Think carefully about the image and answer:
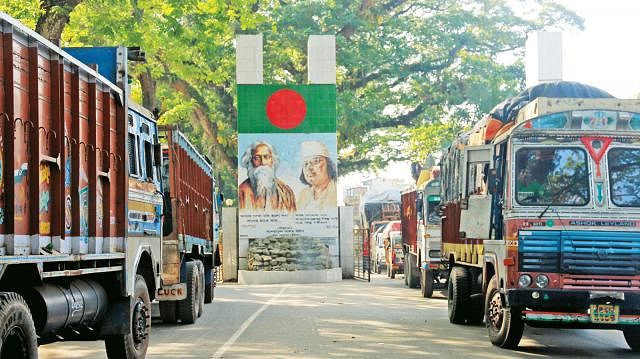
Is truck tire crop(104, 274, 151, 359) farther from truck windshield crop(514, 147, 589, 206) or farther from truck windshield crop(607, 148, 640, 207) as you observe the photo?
truck windshield crop(607, 148, 640, 207)

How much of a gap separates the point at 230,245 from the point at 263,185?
2941mm

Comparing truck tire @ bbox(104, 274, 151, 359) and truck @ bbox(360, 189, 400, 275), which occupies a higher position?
truck @ bbox(360, 189, 400, 275)

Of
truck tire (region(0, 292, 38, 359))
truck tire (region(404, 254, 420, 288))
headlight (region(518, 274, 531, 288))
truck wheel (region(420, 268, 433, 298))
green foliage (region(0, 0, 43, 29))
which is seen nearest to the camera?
truck tire (region(0, 292, 38, 359))

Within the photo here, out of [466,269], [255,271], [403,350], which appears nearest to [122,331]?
[403,350]

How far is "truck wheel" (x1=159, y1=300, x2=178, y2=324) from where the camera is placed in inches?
683

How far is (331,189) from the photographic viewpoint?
117ft

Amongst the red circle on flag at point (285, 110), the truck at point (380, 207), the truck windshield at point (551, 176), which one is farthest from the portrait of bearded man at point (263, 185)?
the truck windshield at point (551, 176)

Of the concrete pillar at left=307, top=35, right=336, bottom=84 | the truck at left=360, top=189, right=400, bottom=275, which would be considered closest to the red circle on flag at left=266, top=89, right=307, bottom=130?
the concrete pillar at left=307, top=35, right=336, bottom=84

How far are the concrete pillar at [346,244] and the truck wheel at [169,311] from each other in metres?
19.9

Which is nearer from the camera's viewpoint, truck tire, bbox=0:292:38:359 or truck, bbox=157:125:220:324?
truck tire, bbox=0:292:38:359

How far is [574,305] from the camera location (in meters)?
12.1

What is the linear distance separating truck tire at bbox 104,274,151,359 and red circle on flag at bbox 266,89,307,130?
936 inches

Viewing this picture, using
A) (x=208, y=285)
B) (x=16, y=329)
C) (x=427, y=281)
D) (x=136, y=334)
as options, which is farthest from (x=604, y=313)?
(x=427, y=281)

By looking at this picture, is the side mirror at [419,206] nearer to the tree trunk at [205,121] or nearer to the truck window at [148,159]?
the truck window at [148,159]
